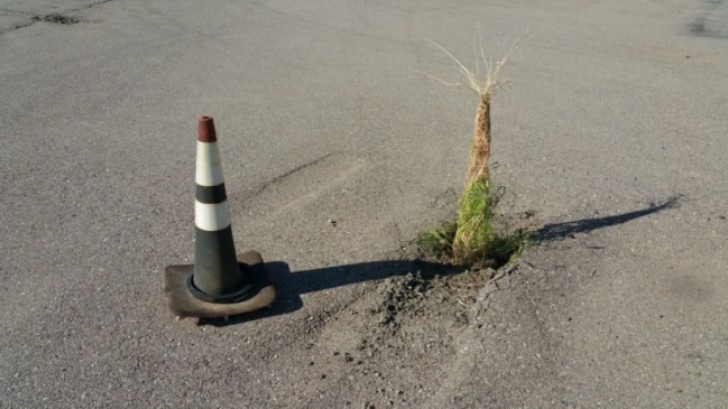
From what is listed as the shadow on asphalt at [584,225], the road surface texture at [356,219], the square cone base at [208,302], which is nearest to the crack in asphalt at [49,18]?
the road surface texture at [356,219]

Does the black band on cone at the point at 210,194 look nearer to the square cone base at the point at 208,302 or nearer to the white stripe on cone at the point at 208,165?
the white stripe on cone at the point at 208,165

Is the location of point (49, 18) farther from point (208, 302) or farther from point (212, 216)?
point (208, 302)

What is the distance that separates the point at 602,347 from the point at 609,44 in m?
7.35

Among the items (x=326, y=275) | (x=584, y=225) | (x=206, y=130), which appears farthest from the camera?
(x=584, y=225)

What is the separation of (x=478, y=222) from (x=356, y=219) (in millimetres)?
993

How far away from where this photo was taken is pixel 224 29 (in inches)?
413

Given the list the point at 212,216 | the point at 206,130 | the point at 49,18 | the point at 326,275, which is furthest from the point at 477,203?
the point at 49,18

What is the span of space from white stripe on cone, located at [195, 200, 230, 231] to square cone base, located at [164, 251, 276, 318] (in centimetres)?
40

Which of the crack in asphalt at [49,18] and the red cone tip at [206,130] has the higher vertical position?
the red cone tip at [206,130]

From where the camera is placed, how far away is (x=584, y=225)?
520 centimetres

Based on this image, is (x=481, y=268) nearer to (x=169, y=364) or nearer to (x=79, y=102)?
(x=169, y=364)

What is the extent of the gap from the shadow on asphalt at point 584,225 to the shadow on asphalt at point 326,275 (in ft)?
2.34

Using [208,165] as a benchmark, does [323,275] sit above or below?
below

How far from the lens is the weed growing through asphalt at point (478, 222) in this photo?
458cm
